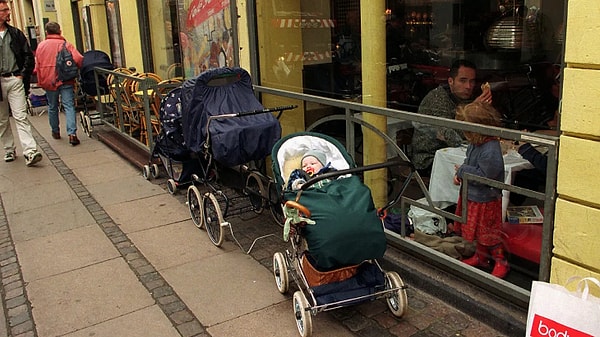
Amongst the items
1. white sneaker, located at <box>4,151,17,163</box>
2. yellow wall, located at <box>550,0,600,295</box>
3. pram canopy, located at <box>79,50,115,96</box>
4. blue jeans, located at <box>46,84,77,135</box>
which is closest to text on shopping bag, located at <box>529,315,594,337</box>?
yellow wall, located at <box>550,0,600,295</box>

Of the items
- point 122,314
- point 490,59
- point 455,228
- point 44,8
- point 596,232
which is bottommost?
point 122,314

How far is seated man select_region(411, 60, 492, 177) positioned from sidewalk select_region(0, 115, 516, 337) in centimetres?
96

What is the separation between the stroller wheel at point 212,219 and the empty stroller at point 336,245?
1.21 metres

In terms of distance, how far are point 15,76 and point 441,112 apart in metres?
5.99

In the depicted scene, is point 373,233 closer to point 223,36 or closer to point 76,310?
point 76,310

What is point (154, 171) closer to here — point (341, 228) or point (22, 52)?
point (22, 52)

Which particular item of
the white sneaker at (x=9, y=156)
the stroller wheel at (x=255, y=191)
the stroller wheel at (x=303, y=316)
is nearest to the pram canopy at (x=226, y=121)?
the stroller wheel at (x=255, y=191)

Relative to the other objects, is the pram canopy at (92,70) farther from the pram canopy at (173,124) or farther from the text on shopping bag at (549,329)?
the text on shopping bag at (549,329)

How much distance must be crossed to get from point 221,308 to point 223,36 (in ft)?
11.7

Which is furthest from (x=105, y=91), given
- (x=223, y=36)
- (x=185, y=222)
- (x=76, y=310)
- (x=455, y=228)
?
(x=455, y=228)

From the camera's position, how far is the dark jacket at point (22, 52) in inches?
296

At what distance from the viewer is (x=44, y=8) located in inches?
643

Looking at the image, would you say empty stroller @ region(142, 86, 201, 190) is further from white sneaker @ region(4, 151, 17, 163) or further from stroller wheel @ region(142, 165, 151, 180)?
white sneaker @ region(4, 151, 17, 163)

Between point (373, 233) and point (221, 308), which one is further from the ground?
point (373, 233)
